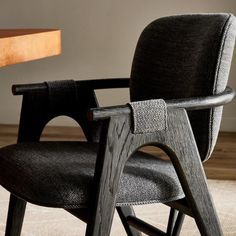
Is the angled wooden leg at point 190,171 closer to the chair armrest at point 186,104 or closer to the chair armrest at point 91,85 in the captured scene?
the chair armrest at point 186,104

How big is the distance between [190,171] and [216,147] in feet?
7.45

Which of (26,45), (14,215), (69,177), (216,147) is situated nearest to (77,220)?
(14,215)

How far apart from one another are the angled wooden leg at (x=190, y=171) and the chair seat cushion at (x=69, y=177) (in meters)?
0.04

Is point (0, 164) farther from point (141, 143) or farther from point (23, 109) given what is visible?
point (141, 143)

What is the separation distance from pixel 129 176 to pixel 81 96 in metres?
0.49

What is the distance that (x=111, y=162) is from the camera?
4.33 feet

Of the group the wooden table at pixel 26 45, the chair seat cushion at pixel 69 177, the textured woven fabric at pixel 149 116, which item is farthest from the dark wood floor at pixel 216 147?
the textured woven fabric at pixel 149 116

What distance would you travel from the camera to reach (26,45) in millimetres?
1665

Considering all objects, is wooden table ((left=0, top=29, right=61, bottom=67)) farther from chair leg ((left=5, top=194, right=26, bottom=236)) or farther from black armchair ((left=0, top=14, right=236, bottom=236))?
chair leg ((left=5, top=194, right=26, bottom=236))

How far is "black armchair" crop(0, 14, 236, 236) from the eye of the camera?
1325 millimetres

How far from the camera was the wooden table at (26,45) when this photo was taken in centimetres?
155

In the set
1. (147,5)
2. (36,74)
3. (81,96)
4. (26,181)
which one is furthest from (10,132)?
(26,181)

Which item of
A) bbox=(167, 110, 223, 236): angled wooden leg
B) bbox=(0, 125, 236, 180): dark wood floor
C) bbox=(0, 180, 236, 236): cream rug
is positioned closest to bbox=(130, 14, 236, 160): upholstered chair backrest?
bbox=(167, 110, 223, 236): angled wooden leg

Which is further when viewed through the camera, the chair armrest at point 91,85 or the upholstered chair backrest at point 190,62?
the chair armrest at point 91,85
